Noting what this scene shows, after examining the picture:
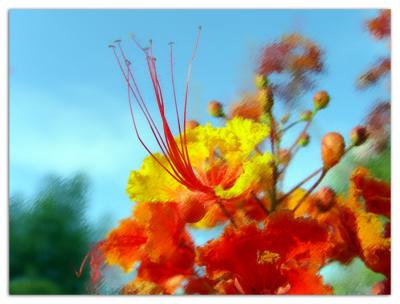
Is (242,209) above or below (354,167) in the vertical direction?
below

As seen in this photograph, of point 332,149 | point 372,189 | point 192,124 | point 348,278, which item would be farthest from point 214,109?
point 348,278

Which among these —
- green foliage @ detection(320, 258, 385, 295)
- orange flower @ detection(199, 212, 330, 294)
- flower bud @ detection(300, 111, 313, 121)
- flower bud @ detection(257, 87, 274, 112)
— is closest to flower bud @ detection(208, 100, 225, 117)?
flower bud @ detection(257, 87, 274, 112)

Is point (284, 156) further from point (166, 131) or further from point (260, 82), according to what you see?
point (166, 131)

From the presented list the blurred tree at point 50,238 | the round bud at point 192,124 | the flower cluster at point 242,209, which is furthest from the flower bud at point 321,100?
the blurred tree at point 50,238

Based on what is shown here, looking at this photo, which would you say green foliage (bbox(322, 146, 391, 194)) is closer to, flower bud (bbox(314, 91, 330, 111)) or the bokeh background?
the bokeh background

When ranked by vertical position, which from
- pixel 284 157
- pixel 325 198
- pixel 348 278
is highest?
pixel 284 157

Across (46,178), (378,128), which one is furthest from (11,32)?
(378,128)
